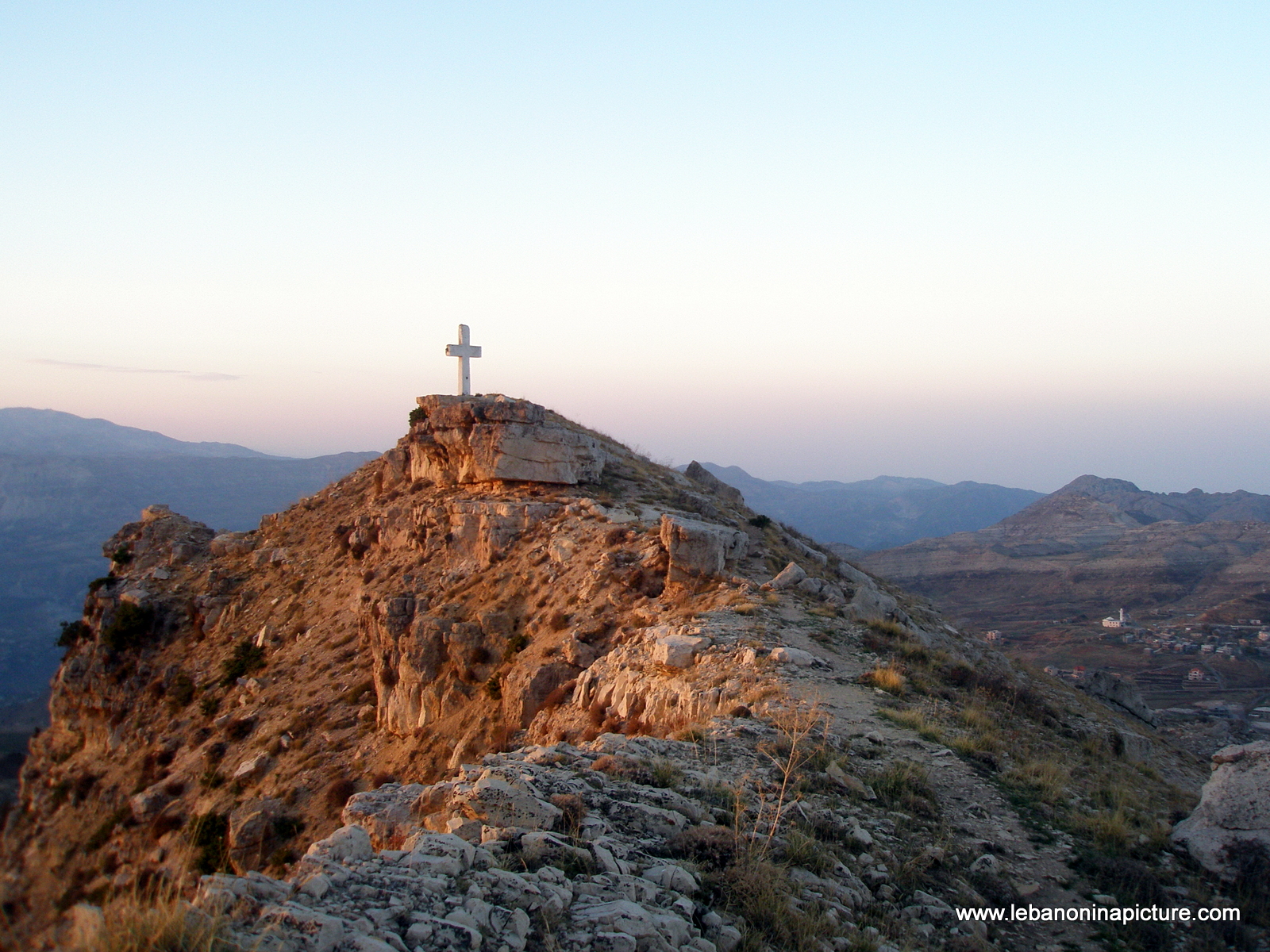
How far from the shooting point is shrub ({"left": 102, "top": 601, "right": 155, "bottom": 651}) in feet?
78.9

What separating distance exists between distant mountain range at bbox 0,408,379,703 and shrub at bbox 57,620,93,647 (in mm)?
67928

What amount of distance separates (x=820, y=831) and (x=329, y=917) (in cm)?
387

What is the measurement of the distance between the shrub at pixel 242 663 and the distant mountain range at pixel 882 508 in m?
113

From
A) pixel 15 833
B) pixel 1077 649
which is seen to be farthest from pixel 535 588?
pixel 1077 649

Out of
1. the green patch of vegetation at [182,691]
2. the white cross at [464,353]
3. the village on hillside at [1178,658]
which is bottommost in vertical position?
the village on hillside at [1178,658]

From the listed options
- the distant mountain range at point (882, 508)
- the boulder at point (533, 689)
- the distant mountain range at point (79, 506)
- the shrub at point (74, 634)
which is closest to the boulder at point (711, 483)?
the boulder at point (533, 689)

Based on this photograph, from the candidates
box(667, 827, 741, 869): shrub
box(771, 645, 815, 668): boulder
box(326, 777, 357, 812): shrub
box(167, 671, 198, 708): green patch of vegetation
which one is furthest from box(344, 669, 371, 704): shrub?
box(667, 827, 741, 869): shrub

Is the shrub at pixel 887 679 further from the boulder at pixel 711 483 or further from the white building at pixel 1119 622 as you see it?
the white building at pixel 1119 622

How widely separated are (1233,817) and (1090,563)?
76.7m

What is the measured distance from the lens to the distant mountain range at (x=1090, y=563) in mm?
59688

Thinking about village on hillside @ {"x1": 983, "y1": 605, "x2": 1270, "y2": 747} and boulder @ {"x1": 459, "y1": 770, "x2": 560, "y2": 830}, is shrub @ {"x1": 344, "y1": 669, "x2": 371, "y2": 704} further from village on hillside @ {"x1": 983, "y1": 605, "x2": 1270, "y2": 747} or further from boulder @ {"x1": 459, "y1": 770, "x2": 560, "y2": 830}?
village on hillside @ {"x1": 983, "y1": 605, "x2": 1270, "y2": 747}

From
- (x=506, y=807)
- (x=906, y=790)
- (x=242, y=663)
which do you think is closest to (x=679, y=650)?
(x=906, y=790)

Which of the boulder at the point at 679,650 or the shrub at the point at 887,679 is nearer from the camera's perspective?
the shrub at the point at 887,679

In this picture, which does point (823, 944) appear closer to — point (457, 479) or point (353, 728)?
point (353, 728)
